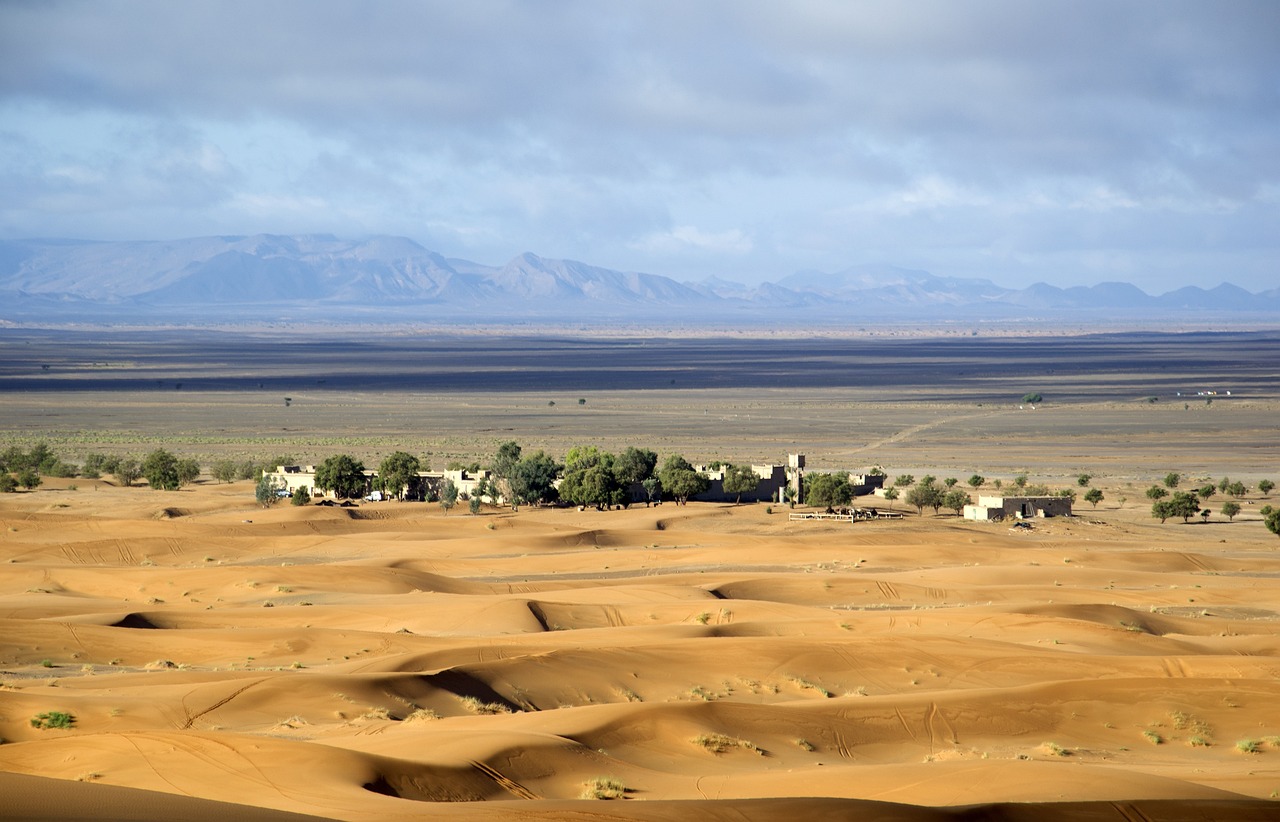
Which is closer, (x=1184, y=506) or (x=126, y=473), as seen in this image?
(x=1184, y=506)

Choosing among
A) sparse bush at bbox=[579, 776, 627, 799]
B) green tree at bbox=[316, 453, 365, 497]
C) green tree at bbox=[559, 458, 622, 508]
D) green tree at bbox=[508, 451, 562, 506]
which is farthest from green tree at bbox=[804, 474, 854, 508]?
sparse bush at bbox=[579, 776, 627, 799]

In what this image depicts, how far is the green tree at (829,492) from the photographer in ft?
171

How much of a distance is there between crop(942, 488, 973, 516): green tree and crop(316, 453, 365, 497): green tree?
23043mm

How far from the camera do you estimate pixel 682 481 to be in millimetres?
55031

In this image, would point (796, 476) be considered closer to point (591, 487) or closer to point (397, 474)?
point (591, 487)

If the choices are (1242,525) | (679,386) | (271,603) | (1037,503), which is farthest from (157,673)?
(679,386)

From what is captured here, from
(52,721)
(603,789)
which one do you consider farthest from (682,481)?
(603,789)

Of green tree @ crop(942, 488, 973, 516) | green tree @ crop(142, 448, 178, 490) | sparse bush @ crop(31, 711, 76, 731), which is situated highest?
sparse bush @ crop(31, 711, 76, 731)

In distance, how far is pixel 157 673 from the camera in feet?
70.2

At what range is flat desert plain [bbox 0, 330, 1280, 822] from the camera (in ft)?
47.9

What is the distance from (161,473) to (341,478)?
10.1 m

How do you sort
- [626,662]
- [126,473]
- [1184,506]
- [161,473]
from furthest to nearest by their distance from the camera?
[126,473], [161,473], [1184,506], [626,662]

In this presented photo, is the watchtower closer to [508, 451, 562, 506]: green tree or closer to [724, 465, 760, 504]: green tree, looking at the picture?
[724, 465, 760, 504]: green tree

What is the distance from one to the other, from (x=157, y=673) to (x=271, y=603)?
33.6ft
